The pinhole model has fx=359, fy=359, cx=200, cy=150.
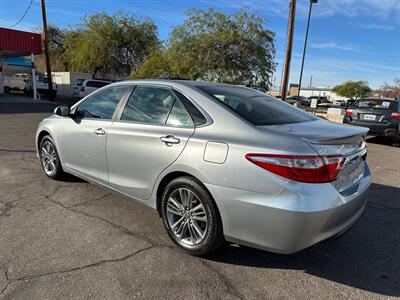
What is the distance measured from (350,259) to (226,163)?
1624 mm

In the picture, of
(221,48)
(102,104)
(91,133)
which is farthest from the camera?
(221,48)

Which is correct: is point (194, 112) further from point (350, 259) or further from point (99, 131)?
point (350, 259)

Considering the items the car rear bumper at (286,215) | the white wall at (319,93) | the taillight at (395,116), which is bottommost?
the white wall at (319,93)

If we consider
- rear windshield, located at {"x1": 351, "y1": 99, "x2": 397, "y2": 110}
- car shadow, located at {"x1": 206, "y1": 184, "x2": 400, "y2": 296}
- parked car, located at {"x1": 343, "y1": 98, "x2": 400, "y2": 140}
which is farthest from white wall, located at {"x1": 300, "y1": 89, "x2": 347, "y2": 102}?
car shadow, located at {"x1": 206, "y1": 184, "x2": 400, "y2": 296}

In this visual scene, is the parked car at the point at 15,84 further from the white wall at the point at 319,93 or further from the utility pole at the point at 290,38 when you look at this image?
the white wall at the point at 319,93

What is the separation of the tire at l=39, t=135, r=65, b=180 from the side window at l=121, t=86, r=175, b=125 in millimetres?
1780

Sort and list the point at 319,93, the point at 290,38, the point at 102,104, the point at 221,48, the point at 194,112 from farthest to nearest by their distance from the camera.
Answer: the point at 319,93, the point at 221,48, the point at 290,38, the point at 102,104, the point at 194,112

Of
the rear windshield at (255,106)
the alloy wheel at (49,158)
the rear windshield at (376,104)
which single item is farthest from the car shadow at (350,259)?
the rear windshield at (376,104)

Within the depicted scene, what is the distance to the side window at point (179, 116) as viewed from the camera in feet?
11.0

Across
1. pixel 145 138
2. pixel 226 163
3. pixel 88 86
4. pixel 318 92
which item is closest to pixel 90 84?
pixel 88 86

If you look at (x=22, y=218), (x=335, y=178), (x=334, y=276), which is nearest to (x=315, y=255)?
(x=334, y=276)

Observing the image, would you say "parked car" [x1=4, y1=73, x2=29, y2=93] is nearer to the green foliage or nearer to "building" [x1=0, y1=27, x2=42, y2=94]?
"building" [x1=0, y1=27, x2=42, y2=94]

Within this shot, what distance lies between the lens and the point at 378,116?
35.8ft

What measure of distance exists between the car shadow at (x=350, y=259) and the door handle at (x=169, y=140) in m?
1.11
